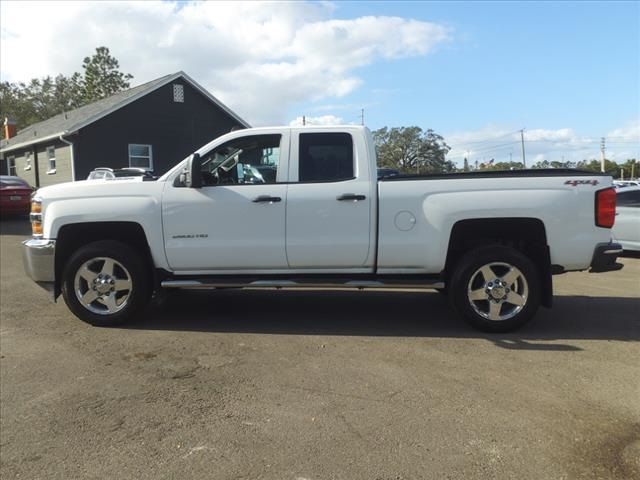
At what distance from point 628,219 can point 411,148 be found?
54.2 meters

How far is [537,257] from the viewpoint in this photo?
5363mm

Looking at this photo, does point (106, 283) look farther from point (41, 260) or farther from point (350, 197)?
point (350, 197)

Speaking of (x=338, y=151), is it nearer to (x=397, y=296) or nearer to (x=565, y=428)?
(x=397, y=296)

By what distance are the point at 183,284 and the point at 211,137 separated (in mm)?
21717

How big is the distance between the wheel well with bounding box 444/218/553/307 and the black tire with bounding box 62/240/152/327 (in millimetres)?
3137

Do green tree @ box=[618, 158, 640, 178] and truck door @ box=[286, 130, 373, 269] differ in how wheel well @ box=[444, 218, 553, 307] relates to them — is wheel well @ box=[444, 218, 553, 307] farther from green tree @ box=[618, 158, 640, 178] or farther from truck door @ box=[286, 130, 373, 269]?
green tree @ box=[618, 158, 640, 178]

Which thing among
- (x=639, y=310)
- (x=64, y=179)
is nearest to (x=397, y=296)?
(x=639, y=310)

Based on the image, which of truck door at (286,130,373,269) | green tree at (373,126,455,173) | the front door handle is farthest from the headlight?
green tree at (373,126,455,173)

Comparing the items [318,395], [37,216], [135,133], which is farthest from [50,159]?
[318,395]

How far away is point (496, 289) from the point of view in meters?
5.19

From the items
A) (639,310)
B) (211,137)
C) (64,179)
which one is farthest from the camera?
(211,137)

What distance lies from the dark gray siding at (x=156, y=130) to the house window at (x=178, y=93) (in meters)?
0.16

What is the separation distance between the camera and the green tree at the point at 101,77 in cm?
5778

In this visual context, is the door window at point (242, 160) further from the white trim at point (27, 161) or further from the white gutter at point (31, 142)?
the white trim at point (27, 161)
